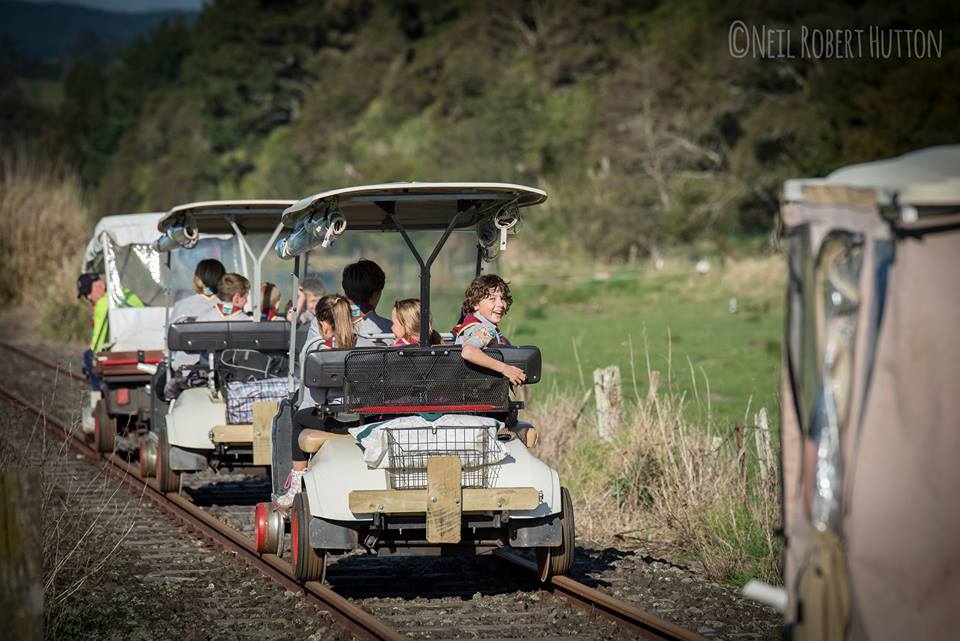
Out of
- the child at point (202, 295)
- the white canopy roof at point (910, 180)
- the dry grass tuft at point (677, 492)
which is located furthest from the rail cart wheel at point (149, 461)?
the white canopy roof at point (910, 180)

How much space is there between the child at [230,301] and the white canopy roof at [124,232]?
428 cm

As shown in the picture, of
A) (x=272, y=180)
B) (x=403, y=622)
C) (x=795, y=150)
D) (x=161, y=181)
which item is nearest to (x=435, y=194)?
(x=403, y=622)

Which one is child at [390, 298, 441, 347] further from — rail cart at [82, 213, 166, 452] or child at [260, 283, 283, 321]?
rail cart at [82, 213, 166, 452]

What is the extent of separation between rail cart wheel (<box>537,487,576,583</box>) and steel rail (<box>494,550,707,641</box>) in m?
0.11

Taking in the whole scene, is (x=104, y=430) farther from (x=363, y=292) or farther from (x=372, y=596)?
(x=372, y=596)

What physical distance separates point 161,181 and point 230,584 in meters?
86.4

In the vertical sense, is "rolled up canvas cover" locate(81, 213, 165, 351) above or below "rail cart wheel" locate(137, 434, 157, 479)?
above

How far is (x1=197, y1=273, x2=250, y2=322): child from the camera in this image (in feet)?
45.6

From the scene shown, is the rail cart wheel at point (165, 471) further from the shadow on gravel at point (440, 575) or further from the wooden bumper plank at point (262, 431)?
the shadow on gravel at point (440, 575)

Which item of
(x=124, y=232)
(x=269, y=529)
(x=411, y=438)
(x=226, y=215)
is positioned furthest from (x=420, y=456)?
(x=124, y=232)

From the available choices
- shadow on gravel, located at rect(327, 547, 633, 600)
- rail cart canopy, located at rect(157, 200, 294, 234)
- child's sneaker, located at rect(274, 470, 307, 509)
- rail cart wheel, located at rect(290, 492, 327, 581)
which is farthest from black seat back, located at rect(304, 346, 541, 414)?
rail cart canopy, located at rect(157, 200, 294, 234)

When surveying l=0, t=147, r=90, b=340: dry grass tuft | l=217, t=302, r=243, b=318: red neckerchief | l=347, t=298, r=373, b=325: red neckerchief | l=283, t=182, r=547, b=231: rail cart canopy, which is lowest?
l=347, t=298, r=373, b=325: red neckerchief

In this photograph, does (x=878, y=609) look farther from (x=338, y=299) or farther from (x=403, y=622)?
(x=338, y=299)

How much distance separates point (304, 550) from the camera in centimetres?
879
